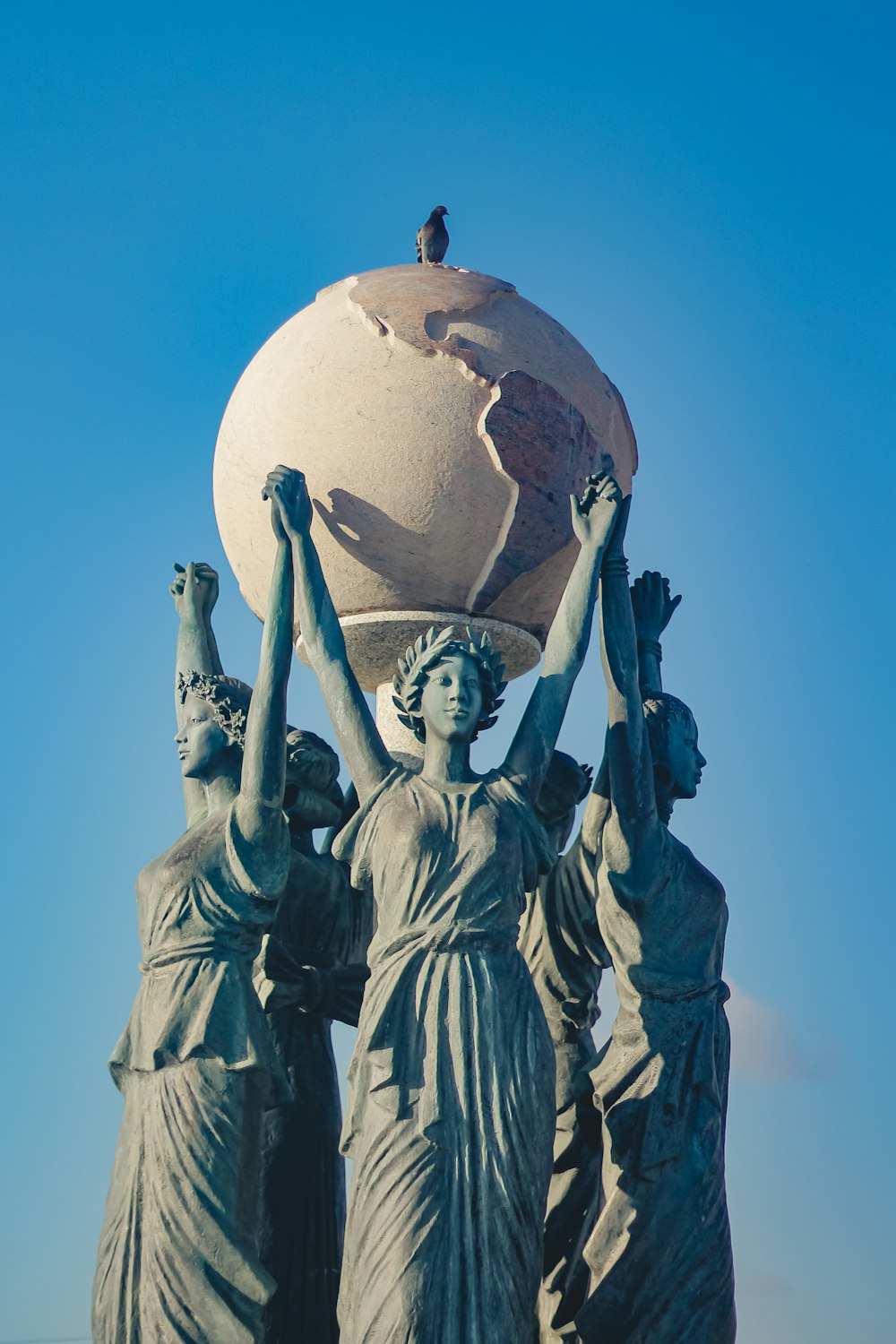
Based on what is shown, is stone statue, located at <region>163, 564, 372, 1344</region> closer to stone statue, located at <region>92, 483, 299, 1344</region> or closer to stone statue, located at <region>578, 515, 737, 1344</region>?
stone statue, located at <region>92, 483, 299, 1344</region>

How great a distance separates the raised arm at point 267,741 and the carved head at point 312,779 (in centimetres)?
62

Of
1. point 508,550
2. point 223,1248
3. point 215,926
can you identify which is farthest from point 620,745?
point 223,1248

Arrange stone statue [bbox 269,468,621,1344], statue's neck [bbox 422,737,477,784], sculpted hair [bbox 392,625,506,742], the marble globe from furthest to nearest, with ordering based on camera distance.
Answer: the marble globe
sculpted hair [bbox 392,625,506,742]
statue's neck [bbox 422,737,477,784]
stone statue [bbox 269,468,621,1344]

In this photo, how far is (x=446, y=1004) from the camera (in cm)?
843

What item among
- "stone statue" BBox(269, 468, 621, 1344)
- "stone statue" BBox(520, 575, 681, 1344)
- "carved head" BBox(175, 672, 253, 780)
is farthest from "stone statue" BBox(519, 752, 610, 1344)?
"carved head" BBox(175, 672, 253, 780)

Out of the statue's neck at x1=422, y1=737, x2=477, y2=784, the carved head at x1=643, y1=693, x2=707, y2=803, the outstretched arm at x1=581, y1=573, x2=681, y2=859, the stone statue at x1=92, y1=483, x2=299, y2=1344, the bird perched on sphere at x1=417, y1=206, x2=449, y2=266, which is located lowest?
the stone statue at x1=92, y1=483, x2=299, y2=1344

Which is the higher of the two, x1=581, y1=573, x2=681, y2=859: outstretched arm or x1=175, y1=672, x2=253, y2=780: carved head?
x1=581, y1=573, x2=681, y2=859: outstretched arm

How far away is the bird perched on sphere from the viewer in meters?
10.9

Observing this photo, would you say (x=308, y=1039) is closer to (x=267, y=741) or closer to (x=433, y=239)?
(x=267, y=741)

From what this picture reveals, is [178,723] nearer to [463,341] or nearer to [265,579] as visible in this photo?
[265,579]

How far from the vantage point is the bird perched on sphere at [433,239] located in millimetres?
10852

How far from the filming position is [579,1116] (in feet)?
30.7

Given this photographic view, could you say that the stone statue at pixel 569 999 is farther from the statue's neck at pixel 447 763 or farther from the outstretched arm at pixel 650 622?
the statue's neck at pixel 447 763

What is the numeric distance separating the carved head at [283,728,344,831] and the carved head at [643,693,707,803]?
1.38 metres
